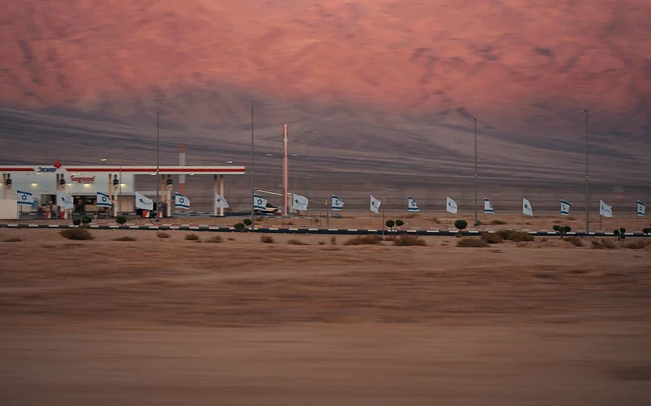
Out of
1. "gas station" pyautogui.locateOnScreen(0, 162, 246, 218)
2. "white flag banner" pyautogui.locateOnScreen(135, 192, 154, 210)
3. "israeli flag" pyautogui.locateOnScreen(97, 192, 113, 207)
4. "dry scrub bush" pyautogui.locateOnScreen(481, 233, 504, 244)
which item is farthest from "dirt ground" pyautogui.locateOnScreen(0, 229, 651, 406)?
"gas station" pyautogui.locateOnScreen(0, 162, 246, 218)

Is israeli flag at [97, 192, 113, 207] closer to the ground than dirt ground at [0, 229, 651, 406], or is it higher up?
higher up

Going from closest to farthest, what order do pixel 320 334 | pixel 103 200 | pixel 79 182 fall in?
1. pixel 320 334
2. pixel 103 200
3. pixel 79 182

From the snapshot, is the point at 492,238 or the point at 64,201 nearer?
the point at 492,238

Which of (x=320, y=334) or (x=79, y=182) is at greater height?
(x=79, y=182)

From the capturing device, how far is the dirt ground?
906 cm

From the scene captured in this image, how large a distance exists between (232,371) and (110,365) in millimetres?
1540

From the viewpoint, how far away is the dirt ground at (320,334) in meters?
9.06

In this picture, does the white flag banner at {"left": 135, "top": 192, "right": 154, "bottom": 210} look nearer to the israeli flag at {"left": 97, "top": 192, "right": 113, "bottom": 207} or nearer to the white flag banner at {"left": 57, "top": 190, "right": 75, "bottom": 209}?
the israeli flag at {"left": 97, "top": 192, "right": 113, "bottom": 207}

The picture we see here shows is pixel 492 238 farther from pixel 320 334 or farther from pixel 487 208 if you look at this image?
pixel 320 334

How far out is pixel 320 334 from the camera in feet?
40.8

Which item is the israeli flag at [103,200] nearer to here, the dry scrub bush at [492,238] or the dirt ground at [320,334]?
the dry scrub bush at [492,238]

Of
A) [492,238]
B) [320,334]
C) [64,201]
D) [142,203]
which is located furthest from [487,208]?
[320,334]

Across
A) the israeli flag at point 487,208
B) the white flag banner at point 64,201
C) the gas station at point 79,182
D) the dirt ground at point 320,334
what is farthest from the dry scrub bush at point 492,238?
the gas station at point 79,182

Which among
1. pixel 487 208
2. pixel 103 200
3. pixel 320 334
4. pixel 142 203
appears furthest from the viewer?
pixel 487 208
